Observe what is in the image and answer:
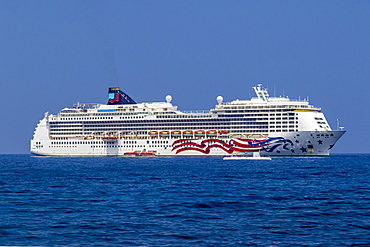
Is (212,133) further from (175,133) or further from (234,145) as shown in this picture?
(175,133)

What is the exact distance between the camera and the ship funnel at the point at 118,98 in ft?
353

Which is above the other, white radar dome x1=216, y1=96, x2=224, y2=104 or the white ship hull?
white radar dome x1=216, y1=96, x2=224, y2=104

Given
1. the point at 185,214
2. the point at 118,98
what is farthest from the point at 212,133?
the point at 185,214

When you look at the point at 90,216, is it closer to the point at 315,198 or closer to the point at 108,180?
the point at 315,198

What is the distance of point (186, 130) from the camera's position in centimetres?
9800

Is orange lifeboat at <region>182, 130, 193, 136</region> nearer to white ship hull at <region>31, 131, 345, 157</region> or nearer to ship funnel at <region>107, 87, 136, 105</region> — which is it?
white ship hull at <region>31, 131, 345, 157</region>

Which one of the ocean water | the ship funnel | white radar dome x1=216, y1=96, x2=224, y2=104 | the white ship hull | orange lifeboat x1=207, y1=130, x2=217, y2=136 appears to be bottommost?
the ocean water

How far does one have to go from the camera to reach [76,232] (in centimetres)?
2134

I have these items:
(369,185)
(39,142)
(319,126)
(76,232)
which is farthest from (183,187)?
(39,142)

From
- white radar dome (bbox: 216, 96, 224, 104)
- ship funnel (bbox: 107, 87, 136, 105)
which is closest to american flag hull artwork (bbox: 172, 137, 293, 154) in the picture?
white radar dome (bbox: 216, 96, 224, 104)

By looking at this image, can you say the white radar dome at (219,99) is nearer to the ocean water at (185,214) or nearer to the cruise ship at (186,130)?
the cruise ship at (186,130)

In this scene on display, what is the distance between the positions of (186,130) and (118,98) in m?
16.7

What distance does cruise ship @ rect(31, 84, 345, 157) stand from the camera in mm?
89562

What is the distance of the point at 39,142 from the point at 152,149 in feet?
75.7
